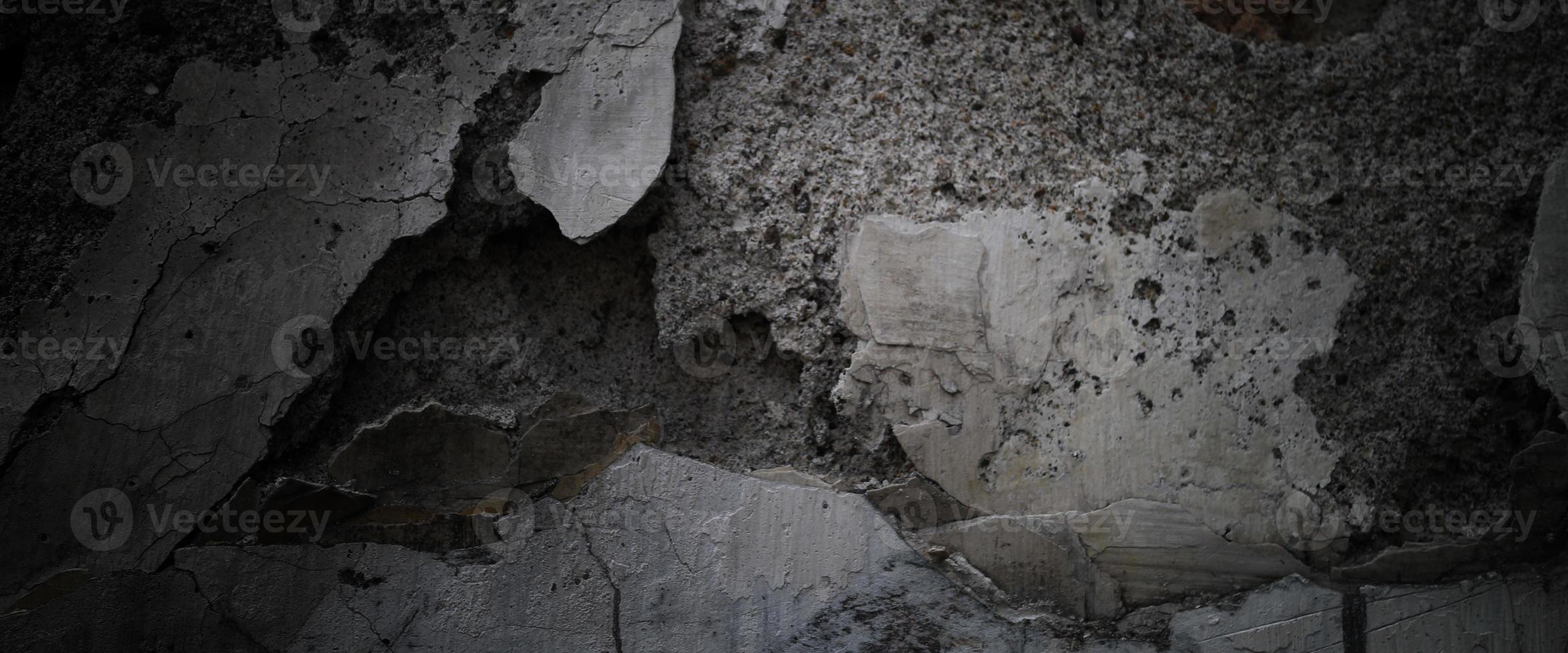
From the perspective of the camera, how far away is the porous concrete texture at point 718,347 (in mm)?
2148

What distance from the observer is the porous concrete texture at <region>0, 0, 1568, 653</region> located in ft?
7.05

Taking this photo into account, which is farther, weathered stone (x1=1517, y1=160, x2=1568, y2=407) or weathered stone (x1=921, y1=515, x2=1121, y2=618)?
weathered stone (x1=1517, y1=160, x2=1568, y2=407)

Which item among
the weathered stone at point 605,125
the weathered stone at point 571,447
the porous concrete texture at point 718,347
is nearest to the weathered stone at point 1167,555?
the porous concrete texture at point 718,347

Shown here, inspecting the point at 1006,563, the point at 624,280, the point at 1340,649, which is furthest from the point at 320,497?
the point at 1340,649

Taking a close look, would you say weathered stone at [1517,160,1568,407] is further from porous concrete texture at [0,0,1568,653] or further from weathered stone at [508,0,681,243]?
weathered stone at [508,0,681,243]

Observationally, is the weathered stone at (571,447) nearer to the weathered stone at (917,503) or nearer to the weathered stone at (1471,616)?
the weathered stone at (917,503)

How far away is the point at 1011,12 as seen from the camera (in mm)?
2330

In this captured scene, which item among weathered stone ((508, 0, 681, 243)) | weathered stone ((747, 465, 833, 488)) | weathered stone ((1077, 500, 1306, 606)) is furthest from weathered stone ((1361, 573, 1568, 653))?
weathered stone ((508, 0, 681, 243))

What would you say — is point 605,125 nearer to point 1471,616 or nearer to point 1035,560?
point 1035,560

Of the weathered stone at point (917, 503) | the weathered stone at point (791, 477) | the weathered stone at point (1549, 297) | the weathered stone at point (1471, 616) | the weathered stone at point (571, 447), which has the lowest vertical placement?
the weathered stone at point (1471, 616)

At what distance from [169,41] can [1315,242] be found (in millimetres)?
2591

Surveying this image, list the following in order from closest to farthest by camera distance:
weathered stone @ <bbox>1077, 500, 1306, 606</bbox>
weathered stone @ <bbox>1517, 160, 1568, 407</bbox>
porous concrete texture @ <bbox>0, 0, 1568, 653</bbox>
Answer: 1. porous concrete texture @ <bbox>0, 0, 1568, 653</bbox>
2. weathered stone @ <bbox>1077, 500, 1306, 606</bbox>
3. weathered stone @ <bbox>1517, 160, 1568, 407</bbox>

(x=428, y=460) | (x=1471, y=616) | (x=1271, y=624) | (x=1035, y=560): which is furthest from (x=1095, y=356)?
(x=428, y=460)

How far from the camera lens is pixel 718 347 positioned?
2.28 meters
